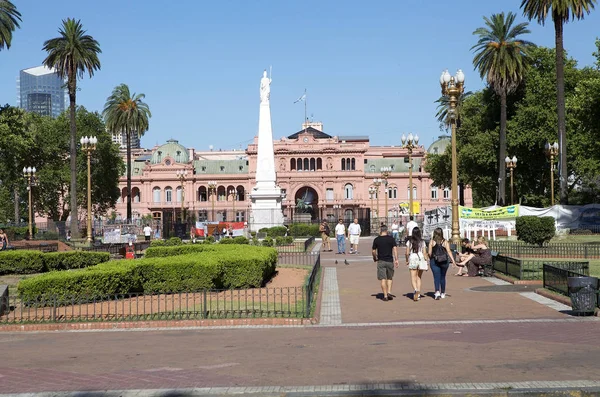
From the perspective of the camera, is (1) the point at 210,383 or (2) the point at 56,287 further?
(2) the point at 56,287

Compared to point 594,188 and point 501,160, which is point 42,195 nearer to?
point 501,160

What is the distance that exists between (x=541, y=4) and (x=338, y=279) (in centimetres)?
2507

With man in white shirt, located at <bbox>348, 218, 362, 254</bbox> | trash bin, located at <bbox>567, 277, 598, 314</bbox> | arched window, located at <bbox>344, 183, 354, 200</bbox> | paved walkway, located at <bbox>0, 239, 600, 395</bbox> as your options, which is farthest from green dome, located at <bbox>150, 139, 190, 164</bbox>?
trash bin, located at <bbox>567, 277, 598, 314</bbox>

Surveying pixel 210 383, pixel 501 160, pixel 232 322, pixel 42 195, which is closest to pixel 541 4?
pixel 501 160

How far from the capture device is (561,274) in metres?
15.7

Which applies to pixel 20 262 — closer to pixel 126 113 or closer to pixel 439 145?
pixel 126 113

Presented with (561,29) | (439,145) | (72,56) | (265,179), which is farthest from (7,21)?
(439,145)

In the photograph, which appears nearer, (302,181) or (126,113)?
(126,113)

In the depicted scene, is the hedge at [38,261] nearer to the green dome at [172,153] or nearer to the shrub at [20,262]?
the shrub at [20,262]

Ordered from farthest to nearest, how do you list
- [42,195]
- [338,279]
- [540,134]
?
[42,195] → [540,134] → [338,279]

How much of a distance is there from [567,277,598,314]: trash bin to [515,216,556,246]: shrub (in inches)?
615

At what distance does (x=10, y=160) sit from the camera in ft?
170

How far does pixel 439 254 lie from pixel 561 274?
2.44 metres

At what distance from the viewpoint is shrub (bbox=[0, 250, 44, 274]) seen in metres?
24.3
